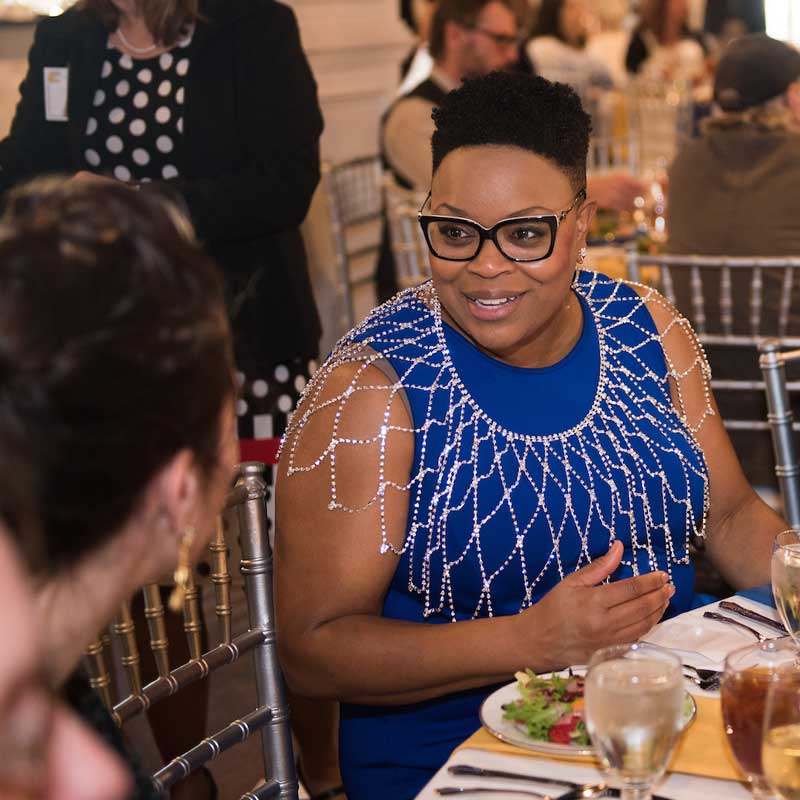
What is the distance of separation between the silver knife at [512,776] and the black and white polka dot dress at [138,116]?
5.65ft

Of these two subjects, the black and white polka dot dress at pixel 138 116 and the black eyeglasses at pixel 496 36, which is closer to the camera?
the black and white polka dot dress at pixel 138 116

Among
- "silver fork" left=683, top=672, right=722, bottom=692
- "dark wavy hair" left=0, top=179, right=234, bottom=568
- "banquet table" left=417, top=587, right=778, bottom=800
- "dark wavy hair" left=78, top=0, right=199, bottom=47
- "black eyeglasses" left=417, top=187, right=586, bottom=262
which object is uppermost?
"dark wavy hair" left=78, top=0, right=199, bottom=47

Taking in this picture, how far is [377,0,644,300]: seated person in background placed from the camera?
4.59 meters

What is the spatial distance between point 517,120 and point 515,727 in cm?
89

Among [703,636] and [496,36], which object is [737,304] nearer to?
[496,36]

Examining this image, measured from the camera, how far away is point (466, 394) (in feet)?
6.22

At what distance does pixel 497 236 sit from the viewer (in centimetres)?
188

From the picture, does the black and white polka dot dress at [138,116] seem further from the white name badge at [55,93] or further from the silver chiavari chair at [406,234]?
the silver chiavari chair at [406,234]

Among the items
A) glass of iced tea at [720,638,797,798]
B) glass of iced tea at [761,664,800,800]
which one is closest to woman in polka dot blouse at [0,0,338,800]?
glass of iced tea at [720,638,797,798]

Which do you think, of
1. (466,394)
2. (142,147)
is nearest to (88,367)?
(466,394)

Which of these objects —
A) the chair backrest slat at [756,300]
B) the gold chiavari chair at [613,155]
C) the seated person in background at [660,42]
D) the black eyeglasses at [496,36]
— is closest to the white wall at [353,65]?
the black eyeglasses at [496,36]

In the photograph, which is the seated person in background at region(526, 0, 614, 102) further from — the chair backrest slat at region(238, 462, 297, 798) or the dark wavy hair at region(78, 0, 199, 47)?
the chair backrest slat at region(238, 462, 297, 798)

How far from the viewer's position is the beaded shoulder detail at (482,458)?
1.83 meters

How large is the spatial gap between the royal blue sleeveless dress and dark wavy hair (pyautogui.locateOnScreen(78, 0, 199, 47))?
1.03 metres
